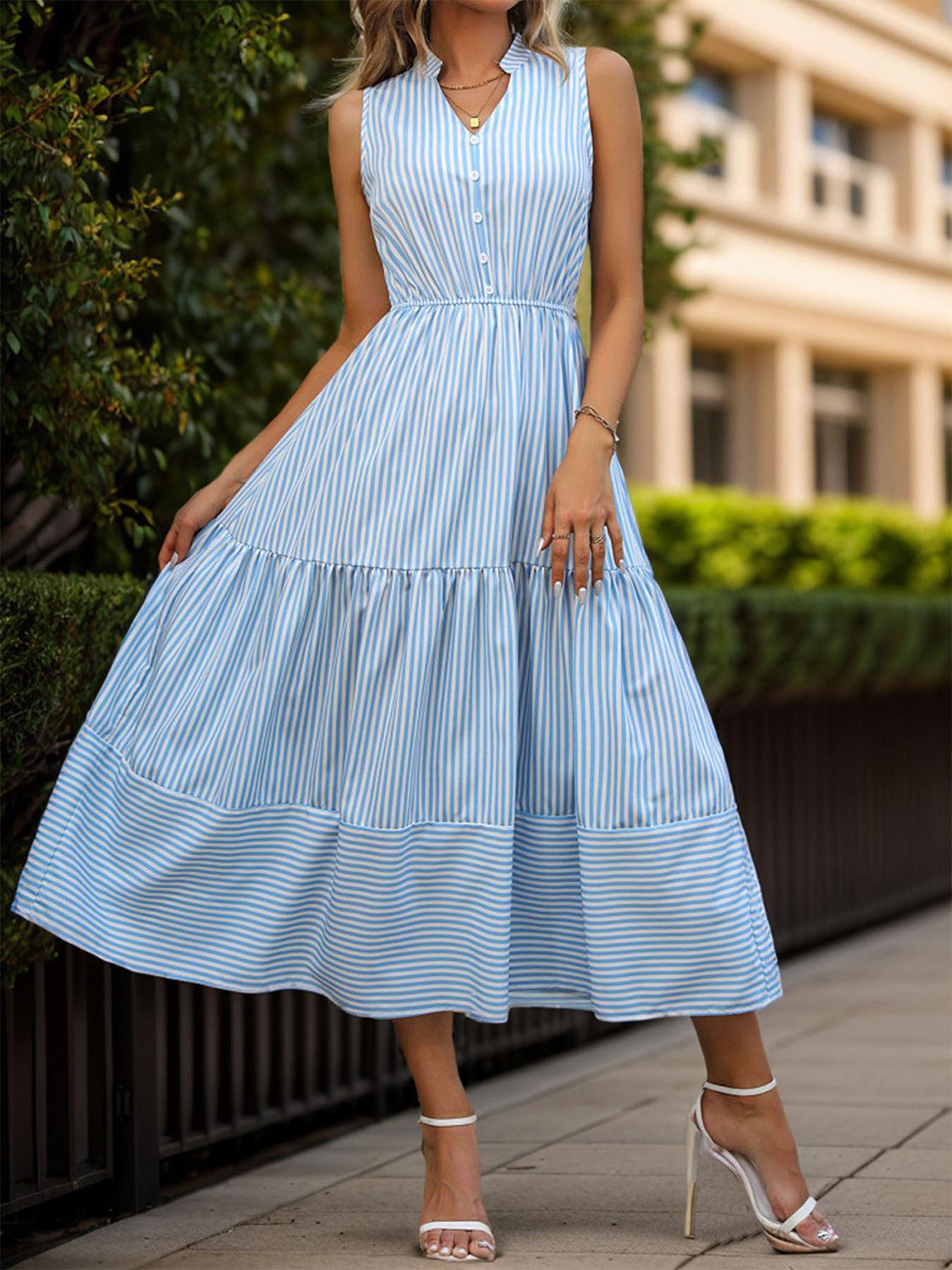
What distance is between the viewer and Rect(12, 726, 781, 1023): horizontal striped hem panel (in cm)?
312

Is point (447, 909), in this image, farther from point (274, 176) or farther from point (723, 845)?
point (274, 176)

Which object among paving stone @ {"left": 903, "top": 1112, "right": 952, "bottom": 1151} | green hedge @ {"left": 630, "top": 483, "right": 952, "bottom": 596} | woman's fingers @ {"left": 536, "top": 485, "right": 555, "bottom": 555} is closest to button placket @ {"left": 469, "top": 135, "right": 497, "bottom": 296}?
woman's fingers @ {"left": 536, "top": 485, "right": 555, "bottom": 555}

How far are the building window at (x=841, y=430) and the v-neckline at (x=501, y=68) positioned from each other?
22728 mm

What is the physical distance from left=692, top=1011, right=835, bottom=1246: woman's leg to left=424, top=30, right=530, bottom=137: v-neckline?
152 cm

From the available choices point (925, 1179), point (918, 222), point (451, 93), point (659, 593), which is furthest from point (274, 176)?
point (918, 222)

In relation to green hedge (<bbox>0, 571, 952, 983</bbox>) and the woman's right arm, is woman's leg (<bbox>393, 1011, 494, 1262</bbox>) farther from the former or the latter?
the woman's right arm

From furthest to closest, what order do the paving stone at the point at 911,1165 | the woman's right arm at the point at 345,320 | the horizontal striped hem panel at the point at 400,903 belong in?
the paving stone at the point at 911,1165 < the woman's right arm at the point at 345,320 < the horizontal striped hem panel at the point at 400,903

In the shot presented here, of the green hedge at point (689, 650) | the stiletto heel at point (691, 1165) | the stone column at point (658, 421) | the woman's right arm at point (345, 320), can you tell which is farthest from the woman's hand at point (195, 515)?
the stone column at point (658, 421)

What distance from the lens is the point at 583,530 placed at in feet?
10.3

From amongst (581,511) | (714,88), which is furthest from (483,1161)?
(714,88)

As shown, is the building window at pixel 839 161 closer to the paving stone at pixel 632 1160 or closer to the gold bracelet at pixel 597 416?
the paving stone at pixel 632 1160

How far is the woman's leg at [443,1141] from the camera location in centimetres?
321

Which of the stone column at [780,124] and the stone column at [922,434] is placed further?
the stone column at [922,434]

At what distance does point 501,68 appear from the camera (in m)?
3.39
